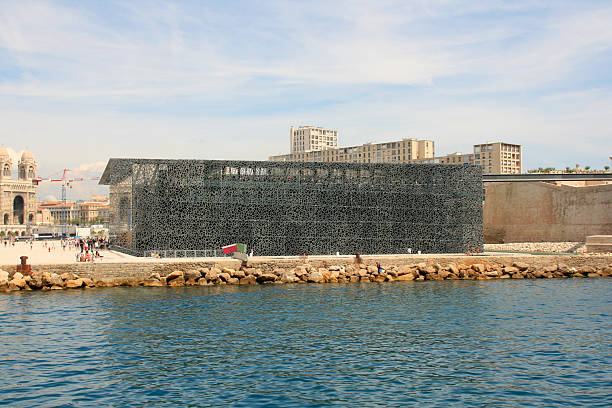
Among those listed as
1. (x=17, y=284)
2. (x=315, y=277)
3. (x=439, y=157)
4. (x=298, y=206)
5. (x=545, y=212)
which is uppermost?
(x=439, y=157)

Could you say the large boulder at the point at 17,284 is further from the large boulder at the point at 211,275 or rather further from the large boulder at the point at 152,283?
the large boulder at the point at 211,275

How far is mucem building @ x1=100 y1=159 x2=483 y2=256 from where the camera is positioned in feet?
167

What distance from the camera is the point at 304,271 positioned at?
45.5m

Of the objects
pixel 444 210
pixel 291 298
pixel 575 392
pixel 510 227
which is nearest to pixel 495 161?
pixel 510 227

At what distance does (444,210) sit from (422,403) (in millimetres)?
39928

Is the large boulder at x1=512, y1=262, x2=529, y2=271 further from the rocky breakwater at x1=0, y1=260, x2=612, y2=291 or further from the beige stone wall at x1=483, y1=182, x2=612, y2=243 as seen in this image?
the beige stone wall at x1=483, y1=182, x2=612, y2=243

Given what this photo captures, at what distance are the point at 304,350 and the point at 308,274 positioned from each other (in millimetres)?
21631

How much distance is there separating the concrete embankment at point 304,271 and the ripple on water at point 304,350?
3784mm

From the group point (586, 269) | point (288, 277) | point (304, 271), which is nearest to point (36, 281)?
point (288, 277)

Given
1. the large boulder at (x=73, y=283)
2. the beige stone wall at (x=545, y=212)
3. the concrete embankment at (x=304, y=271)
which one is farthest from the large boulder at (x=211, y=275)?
the beige stone wall at (x=545, y=212)

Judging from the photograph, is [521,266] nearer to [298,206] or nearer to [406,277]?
[406,277]

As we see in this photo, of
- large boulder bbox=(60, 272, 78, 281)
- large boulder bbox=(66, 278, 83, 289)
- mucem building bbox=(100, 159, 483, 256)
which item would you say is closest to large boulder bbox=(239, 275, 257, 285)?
mucem building bbox=(100, 159, 483, 256)

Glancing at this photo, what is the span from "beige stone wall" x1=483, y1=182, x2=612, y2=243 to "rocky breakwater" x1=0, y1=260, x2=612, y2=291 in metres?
16.4

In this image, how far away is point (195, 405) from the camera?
17.2m
